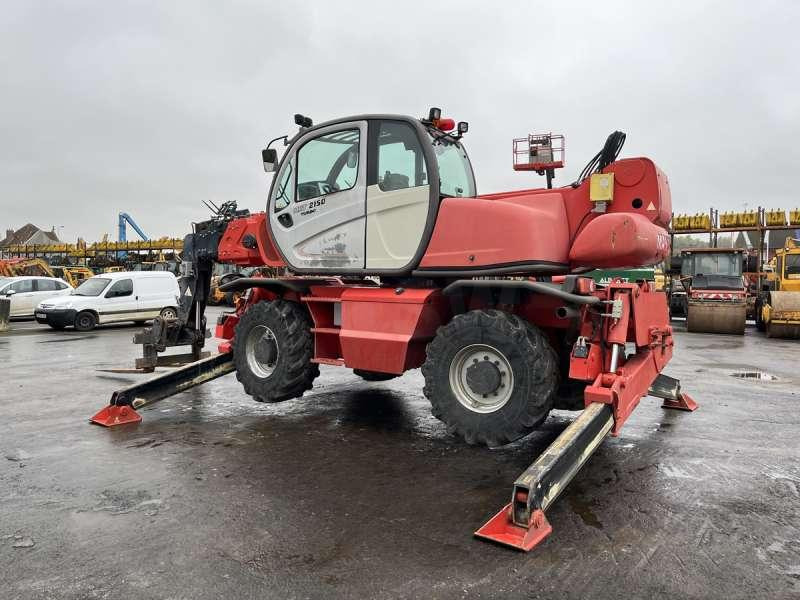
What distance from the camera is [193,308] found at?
8516 millimetres

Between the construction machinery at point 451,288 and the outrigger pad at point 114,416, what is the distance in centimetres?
1

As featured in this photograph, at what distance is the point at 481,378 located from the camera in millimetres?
4879

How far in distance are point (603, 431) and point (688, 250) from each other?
60.4ft

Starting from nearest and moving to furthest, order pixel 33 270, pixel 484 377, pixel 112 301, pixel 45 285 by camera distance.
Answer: pixel 484 377 → pixel 112 301 → pixel 45 285 → pixel 33 270

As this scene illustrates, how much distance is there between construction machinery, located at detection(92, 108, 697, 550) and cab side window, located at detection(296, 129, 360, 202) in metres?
0.02

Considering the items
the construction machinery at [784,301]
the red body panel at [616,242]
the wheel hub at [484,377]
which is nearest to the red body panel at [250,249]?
the wheel hub at [484,377]

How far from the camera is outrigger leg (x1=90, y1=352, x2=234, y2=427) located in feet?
20.0

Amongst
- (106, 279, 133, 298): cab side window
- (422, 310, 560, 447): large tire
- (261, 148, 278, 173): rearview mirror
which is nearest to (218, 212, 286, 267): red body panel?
(261, 148, 278, 173): rearview mirror

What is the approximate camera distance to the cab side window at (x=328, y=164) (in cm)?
586

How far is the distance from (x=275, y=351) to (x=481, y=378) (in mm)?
2468

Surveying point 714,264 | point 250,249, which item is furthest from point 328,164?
point 714,264

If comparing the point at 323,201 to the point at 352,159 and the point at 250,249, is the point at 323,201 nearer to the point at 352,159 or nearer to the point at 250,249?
the point at 352,159

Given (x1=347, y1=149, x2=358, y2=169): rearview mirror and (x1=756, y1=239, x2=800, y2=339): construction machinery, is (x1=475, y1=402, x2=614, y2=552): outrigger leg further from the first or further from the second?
(x1=756, y1=239, x2=800, y2=339): construction machinery

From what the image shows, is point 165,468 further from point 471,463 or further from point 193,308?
point 193,308
